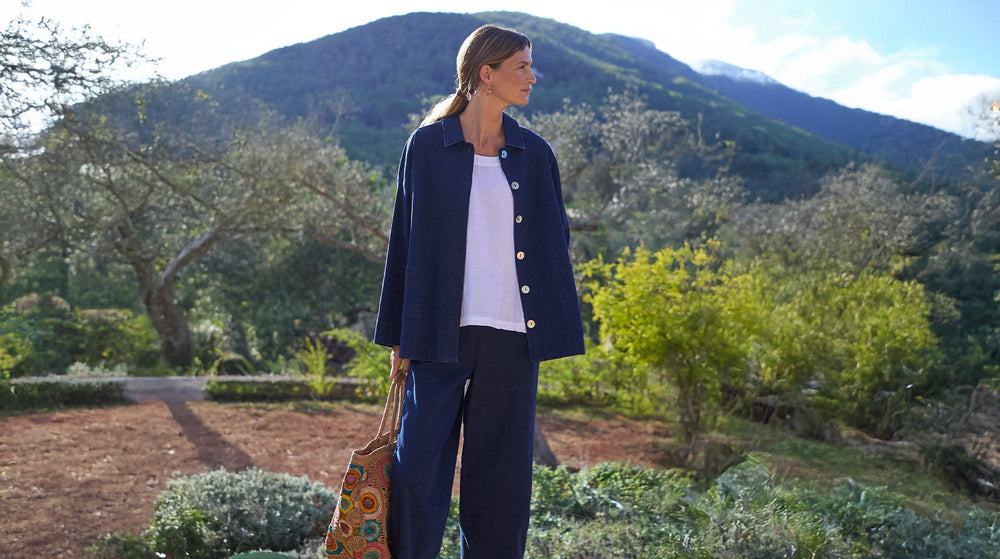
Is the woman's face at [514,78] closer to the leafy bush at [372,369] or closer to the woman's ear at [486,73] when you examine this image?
the woman's ear at [486,73]

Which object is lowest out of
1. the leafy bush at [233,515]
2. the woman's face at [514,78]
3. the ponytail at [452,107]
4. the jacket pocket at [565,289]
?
the leafy bush at [233,515]

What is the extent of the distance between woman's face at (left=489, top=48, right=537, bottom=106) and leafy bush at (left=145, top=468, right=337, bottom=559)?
75.1 inches

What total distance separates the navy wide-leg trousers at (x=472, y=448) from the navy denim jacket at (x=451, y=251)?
0.07 m

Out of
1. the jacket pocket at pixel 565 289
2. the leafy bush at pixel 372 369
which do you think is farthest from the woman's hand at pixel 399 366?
the leafy bush at pixel 372 369

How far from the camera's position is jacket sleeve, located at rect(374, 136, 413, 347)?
189 cm

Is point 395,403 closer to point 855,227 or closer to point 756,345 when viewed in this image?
point 756,345

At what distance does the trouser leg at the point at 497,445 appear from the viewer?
1810mm

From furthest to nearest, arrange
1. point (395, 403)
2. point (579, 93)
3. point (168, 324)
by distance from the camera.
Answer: point (579, 93) < point (168, 324) < point (395, 403)

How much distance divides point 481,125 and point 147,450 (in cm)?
354

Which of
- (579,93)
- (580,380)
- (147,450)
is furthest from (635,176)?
(579,93)

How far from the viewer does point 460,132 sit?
6.24 ft

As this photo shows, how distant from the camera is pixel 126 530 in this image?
9.71ft

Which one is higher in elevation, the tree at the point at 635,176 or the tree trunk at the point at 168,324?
the tree at the point at 635,176

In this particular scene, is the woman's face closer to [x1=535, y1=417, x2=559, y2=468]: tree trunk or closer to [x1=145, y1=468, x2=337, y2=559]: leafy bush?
[x1=145, y1=468, x2=337, y2=559]: leafy bush
